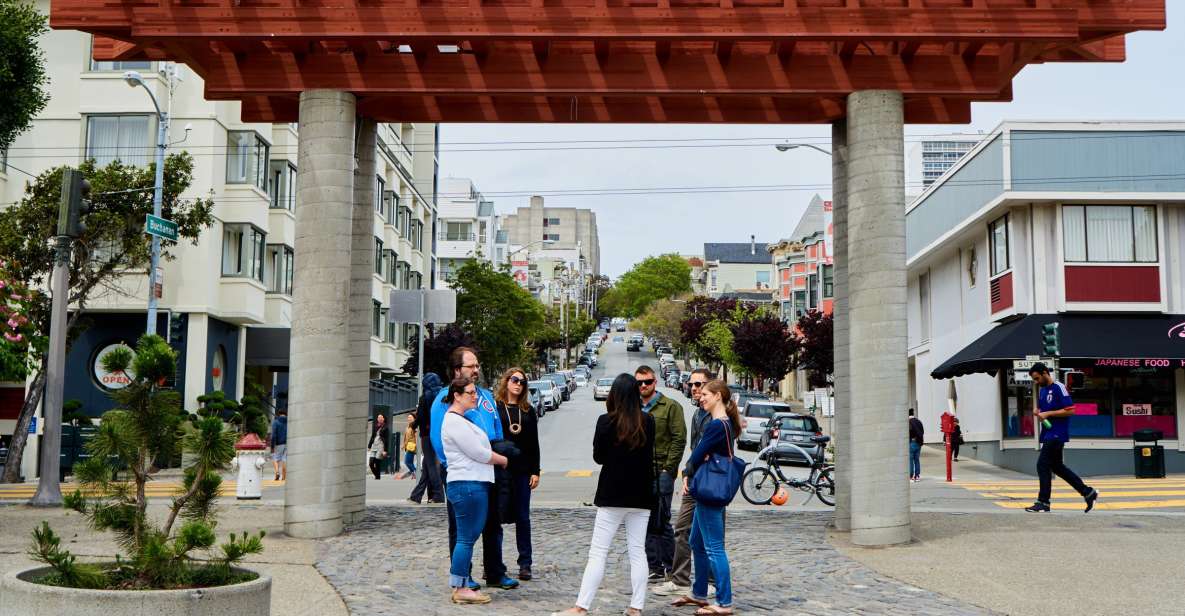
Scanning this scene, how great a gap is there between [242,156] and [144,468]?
28080mm

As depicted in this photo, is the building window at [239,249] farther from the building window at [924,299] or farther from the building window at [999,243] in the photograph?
the building window at [924,299]

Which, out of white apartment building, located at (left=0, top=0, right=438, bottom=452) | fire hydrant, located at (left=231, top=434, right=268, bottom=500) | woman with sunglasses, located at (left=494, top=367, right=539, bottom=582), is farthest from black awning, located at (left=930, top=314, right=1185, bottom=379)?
woman with sunglasses, located at (left=494, top=367, right=539, bottom=582)

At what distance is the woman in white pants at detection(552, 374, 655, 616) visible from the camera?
8398 millimetres

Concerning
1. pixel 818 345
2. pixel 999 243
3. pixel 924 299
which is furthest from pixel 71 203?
pixel 818 345

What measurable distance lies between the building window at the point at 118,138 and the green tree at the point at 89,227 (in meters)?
4.15

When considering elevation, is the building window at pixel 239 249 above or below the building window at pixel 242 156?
below

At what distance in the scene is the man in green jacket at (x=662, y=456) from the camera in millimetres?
9766

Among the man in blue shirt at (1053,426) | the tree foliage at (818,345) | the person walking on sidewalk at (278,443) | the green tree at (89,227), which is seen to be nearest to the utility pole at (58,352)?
the person walking on sidewalk at (278,443)

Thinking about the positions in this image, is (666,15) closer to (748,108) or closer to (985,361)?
(748,108)

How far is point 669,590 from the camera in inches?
383

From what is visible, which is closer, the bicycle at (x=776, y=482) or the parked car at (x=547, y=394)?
the bicycle at (x=776, y=482)

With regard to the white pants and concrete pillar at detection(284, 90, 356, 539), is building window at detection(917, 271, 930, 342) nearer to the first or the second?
concrete pillar at detection(284, 90, 356, 539)

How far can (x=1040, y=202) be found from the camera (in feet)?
91.8

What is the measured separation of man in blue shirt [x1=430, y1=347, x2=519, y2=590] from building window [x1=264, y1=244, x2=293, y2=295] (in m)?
29.0
